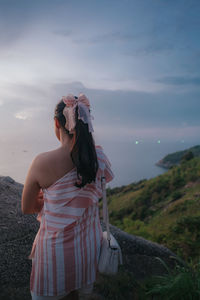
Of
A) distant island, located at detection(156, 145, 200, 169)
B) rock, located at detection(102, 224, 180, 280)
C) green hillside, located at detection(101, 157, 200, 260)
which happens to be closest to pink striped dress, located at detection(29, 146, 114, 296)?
rock, located at detection(102, 224, 180, 280)

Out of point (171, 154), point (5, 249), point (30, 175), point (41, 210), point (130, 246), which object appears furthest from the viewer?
point (171, 154)

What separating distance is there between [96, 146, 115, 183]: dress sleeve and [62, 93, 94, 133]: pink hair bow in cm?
21

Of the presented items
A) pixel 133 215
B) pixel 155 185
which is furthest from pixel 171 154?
pixel 133 215

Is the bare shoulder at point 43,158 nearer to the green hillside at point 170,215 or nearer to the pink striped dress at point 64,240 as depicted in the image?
the pink striped dress at point 64,240

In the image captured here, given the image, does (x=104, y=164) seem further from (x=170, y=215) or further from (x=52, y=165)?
(x=170, y=215)

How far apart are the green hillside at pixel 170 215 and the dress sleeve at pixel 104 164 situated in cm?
347

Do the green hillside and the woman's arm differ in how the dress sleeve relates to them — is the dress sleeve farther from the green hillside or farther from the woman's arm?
the green hillside

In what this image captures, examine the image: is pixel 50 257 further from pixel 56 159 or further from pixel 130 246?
pixel 130 246

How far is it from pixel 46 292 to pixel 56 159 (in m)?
0.95

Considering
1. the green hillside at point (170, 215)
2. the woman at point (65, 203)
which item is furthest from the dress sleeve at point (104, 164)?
the green hillside at point (170, 215)

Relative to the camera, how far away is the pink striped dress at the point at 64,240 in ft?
5.94

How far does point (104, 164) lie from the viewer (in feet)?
6.52

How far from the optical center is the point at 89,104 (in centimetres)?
204

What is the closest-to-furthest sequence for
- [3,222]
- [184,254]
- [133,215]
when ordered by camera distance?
[3,222] < [184,254] < [133,215]
